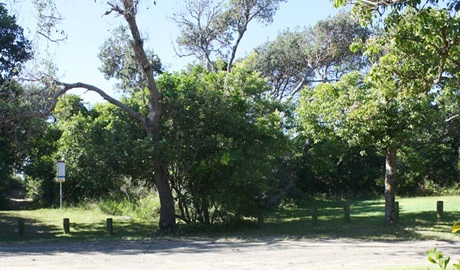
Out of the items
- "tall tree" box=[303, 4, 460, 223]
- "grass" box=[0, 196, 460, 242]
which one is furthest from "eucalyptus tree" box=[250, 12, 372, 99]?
"tall tree" box=[303, 4, 460, 223]

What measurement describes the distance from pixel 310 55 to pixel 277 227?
24.1 meters

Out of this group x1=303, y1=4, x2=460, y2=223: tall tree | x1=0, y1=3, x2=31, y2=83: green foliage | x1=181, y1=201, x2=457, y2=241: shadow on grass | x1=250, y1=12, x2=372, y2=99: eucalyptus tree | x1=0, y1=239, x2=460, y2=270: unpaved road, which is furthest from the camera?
x1=250, y1=12, x2=372, y2=99: eucalyptus tree

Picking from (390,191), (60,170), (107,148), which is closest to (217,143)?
(107,148)

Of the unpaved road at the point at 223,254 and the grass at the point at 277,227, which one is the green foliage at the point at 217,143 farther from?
the unpaved road at the point at 223,254

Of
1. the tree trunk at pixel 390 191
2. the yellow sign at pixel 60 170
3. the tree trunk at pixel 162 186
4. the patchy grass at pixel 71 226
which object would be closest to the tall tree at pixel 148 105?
the tree trunk at pixel 162 186

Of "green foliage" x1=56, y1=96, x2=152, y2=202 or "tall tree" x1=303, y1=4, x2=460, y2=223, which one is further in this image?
"green foliage" x1=56, y1=96, x2=152, y2=202

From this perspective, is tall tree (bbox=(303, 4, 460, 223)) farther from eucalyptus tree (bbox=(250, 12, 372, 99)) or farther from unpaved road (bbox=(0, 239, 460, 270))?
eucalyptus tree (bbox=(250, 12, 372, 99))

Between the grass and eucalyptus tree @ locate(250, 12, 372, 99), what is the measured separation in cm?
1760

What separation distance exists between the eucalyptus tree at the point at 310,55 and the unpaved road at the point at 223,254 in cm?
2632

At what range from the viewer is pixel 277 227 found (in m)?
20.6

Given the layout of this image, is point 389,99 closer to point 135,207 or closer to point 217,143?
point 217,143

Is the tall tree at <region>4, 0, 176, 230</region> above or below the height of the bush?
above

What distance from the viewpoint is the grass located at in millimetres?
17859

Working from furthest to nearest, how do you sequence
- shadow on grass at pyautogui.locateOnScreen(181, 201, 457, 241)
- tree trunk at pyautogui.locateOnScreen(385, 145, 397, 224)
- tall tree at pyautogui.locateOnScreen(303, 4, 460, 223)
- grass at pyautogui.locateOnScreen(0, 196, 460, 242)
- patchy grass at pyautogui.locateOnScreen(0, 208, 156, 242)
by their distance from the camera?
patchy grass at pyautogui.locateOnScreen(0, 208, 156, 242) → tree trunk at pyautogui.locateOnScreen(385, 145, 397, 224) → grass at pyautogui.locateOnScreen(0, 196, 460, 242) → shadow on grass at pyautogui.locateOnScreen(181, 201, 457, 241) → tall tree at pyautogui.locateOnScreen(303, 4, 460, 223)
